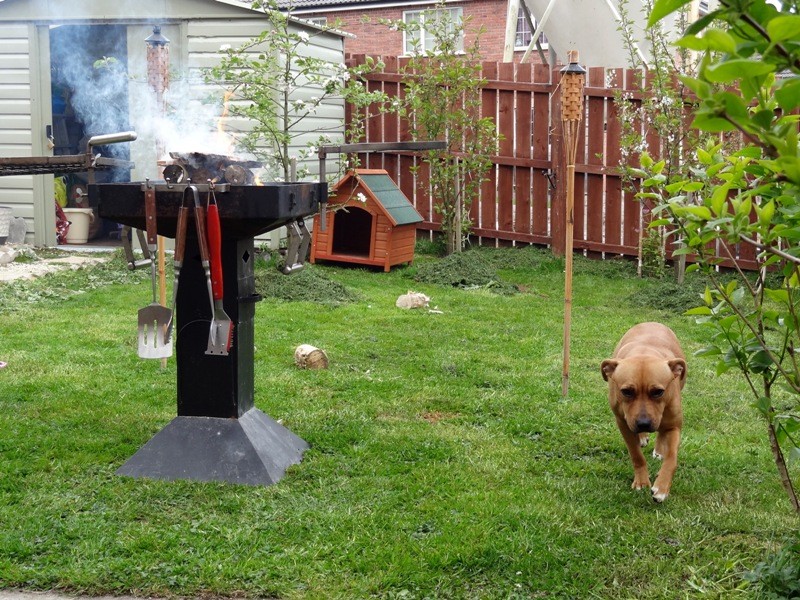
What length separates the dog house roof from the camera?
10297mm

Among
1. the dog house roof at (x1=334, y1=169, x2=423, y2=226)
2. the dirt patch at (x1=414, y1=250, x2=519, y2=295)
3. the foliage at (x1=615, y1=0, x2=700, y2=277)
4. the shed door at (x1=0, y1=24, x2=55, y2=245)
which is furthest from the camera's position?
the shed door at (x1=0, y1=24, x2=55, y2=245)

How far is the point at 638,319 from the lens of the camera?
8.17 m

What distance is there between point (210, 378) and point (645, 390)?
6.26 feet

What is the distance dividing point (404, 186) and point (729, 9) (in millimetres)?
11596

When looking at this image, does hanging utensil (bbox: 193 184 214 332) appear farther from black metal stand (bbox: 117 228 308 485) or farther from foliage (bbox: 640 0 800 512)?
foliage (bbox: 640 0 800 512)

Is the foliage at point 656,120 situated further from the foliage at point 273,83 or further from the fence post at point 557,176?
the foliage at point 273,83

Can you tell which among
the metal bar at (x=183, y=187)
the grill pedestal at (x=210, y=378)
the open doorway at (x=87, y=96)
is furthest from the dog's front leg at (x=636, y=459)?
the open doorway at (x=87, y=96)

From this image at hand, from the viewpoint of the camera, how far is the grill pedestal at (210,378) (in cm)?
414

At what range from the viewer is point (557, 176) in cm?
1121

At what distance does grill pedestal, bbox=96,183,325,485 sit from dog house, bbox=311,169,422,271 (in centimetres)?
560

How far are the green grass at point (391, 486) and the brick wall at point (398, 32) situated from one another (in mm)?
17824

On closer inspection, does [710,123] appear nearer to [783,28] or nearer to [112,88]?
[783,28]

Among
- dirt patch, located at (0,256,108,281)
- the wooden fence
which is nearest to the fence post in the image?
the wooden fence

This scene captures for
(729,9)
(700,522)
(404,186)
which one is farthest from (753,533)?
(404,186)
